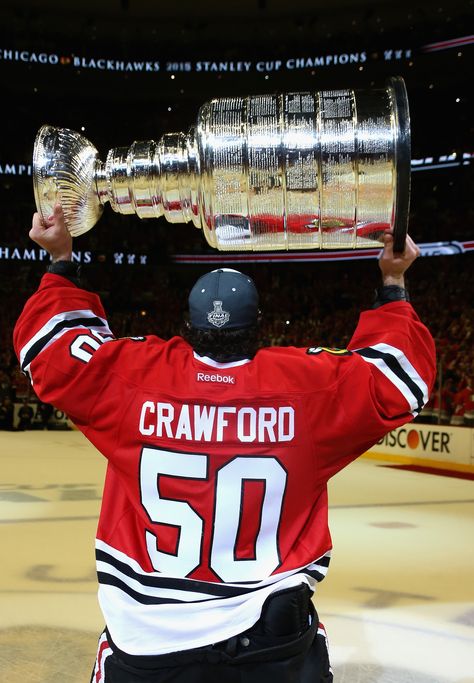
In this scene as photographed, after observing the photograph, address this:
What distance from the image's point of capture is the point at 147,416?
1.53m

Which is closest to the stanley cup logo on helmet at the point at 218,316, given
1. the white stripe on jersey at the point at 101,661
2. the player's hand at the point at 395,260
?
the player's hand at the point at 395,260

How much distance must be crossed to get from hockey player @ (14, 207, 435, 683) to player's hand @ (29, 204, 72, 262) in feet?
0.39

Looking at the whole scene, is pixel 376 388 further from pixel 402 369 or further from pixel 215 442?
pixel 215 442

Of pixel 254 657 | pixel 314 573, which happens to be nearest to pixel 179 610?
pixel 254 657

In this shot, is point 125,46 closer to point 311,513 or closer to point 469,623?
point 469,623

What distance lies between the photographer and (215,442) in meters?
1.50

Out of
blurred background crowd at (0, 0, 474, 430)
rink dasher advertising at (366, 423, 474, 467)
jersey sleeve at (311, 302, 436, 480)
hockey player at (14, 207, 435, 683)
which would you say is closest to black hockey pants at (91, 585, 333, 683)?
hockey player at (14, 207, 435, 683)

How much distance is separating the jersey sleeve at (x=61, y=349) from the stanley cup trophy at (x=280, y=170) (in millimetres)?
209

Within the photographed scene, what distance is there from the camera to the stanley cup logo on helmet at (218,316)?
1516 millimetres

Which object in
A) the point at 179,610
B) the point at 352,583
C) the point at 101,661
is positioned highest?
the point at 179,610

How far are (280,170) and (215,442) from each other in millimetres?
537

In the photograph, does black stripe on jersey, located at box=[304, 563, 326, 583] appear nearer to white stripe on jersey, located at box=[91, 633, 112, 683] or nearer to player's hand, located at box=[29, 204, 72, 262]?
white stripe on jersey, located at box=[91, 633, 112, 683]

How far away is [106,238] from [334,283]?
291 inches

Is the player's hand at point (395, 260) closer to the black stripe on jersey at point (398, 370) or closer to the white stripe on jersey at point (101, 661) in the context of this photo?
the black stripe on jersey at point (398, 370)
